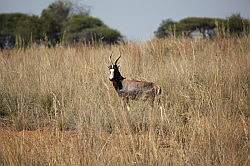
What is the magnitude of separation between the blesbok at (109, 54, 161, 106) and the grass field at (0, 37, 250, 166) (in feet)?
0.32

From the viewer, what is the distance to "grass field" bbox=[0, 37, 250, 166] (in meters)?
2.79

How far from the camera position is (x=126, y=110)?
12.6 ft

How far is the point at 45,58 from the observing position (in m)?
6.83

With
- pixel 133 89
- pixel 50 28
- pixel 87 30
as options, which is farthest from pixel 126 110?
pixel 87 30

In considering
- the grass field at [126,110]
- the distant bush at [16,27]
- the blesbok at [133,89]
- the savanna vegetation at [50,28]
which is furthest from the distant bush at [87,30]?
the blesbok at [133,89]

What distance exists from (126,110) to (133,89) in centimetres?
73

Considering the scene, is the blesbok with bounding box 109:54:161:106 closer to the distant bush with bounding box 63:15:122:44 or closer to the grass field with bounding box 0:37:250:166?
the grass field with bounding box 0:37:250:166

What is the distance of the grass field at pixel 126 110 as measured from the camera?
2.79 meters

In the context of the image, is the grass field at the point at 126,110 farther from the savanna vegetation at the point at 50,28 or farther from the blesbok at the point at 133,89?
the savanna vegetation at the point at 50,28

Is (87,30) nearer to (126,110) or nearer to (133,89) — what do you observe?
(133,89)

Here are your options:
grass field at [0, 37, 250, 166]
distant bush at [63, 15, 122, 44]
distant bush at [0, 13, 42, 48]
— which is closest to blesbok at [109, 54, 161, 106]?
grass field at [0, 37, 250, 166]

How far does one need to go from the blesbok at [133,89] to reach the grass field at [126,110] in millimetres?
97

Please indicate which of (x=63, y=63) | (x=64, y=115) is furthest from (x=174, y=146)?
(x=63, y=63)

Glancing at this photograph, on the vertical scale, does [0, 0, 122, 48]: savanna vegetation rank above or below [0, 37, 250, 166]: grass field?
above
